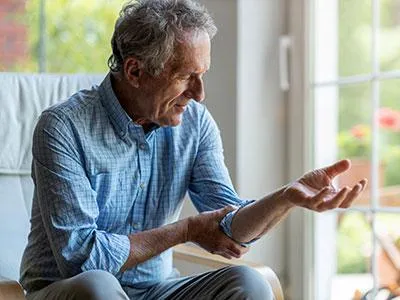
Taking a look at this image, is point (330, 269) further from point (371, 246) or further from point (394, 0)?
point (394, 0)

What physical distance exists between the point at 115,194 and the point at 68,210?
6.9 inches

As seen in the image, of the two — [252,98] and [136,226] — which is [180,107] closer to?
[136,226]

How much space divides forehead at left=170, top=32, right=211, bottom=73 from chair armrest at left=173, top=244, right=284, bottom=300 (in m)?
0.46

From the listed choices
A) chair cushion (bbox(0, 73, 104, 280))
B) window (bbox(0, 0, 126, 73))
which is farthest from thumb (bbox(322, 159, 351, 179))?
window (bbox(0, 0, 126, 73))

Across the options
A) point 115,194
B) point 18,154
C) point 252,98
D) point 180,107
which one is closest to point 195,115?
point 180,107

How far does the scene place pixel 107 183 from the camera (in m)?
1.80

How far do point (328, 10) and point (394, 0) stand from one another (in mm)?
268

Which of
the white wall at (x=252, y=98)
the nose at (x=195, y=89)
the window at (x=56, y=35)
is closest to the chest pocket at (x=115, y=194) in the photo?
the nose at (x=195, y=89)

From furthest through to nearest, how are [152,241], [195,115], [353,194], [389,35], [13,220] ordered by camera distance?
[389,35] < [13,220] < [195,115] < [152,241] < [353,194]

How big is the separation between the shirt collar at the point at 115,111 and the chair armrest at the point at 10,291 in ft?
1.31

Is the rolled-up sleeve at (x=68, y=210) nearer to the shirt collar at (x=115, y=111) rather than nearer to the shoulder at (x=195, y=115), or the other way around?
the shirt collar at (x=115, y=111)

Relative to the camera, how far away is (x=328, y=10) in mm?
2518

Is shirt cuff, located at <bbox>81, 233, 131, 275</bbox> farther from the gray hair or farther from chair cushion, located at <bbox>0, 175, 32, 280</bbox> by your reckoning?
chair cushion, located at <bbox>0, 175, 32, 280</bbox>

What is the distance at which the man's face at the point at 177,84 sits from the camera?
5.65ft
